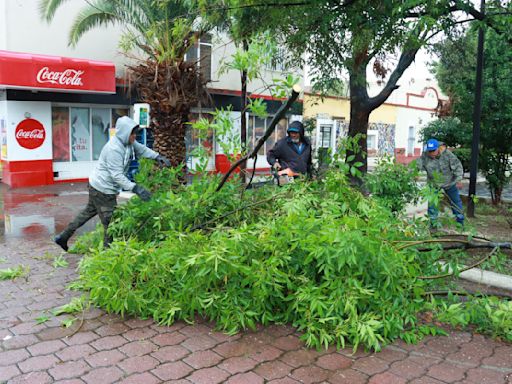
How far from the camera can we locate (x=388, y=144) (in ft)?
102

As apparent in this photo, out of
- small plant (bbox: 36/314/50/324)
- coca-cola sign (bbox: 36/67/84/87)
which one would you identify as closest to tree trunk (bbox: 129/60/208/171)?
coca-cola sign (bbox: 36/67/84/87)

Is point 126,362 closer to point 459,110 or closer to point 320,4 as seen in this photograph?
point 320,4

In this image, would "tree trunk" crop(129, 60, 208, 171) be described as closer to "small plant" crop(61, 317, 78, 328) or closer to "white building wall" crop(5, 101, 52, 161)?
"white building wall" crop(5, 101, 52, 161)

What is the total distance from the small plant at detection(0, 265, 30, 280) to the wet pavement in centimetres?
82

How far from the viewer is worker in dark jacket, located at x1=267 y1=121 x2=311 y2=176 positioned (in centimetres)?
689

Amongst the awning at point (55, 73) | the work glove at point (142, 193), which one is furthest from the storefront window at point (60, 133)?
the work glove at point (142, 193)

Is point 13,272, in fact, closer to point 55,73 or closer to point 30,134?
point 55,73

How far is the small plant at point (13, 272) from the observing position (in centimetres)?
544

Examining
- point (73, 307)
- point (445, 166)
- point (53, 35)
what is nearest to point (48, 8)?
point (53, 35)

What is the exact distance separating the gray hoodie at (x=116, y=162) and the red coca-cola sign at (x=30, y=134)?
9764 mm

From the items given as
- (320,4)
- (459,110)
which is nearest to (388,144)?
(459,110)

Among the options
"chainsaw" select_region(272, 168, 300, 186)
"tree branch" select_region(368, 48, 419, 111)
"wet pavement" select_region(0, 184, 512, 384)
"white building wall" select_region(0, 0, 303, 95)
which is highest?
"white building wall" select_region(0, 0, 303, 95)

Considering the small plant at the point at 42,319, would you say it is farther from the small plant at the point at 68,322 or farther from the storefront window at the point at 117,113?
the storefront window at the point at 117,113

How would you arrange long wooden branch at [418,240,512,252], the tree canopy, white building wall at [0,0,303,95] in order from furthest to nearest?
white building wall at [0,0,303,95] < the tree canopy < long wooden branch at [418,240,512,252]
